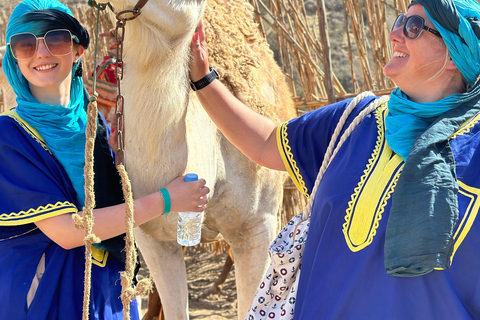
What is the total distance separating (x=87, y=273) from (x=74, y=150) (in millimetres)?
421

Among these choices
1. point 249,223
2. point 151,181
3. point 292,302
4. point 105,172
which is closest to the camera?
point 292,302

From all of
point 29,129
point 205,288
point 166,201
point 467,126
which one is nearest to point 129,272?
point 166,201

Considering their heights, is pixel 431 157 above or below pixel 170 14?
below

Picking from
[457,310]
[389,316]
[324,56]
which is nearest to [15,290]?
[389,316]

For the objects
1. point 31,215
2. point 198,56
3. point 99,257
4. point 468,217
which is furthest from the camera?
point 198,56

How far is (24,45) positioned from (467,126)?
1353mm

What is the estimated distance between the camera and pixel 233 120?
7.27ft

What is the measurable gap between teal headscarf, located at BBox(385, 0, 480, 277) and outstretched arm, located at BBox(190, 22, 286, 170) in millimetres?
549

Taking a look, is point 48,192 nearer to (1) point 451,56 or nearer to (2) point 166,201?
(2) point 166,201

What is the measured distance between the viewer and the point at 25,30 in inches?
75.5

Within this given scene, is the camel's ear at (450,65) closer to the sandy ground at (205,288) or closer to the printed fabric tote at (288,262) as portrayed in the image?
the printed fabric tote at (288,262)

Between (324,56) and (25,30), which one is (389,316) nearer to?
(25,30)

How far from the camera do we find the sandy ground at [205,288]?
5441 mm

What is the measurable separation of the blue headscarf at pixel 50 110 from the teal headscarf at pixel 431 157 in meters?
0.98
